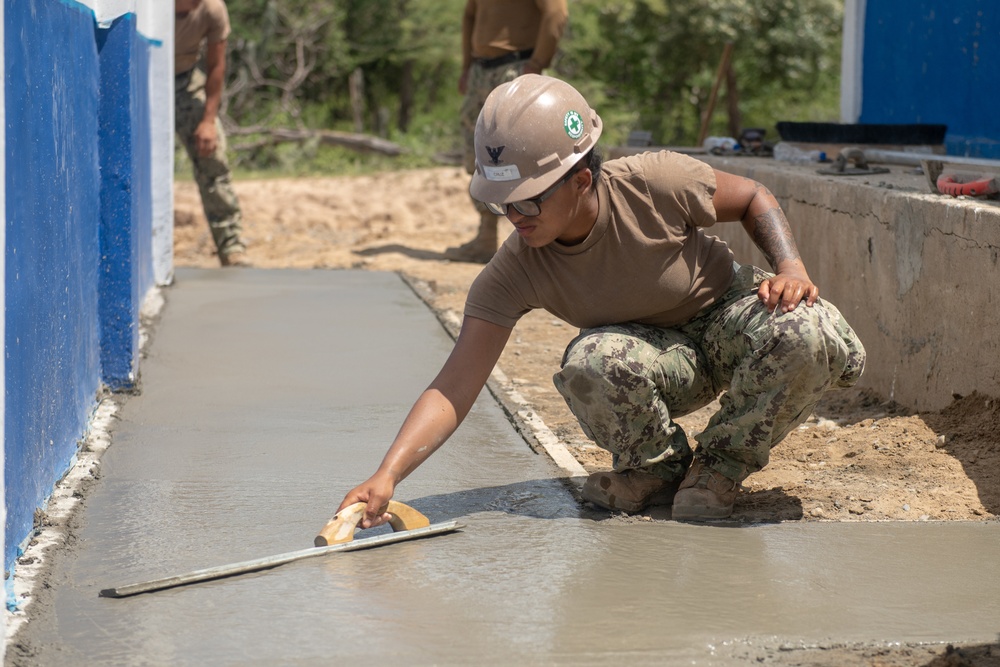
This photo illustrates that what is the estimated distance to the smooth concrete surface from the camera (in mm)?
2469

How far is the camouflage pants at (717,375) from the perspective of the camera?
10.4ft

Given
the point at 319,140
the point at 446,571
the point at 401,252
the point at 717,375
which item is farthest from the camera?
the point at 319,140

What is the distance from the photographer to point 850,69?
891 cm

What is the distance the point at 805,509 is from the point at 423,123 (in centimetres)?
1644

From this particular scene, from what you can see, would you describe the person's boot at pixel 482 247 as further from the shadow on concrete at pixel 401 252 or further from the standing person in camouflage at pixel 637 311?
the standing person in camouflage at pixel 637 311

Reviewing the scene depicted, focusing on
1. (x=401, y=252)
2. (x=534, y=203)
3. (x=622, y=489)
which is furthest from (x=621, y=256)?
(x=401, y=252)

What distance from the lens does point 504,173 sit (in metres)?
3.02

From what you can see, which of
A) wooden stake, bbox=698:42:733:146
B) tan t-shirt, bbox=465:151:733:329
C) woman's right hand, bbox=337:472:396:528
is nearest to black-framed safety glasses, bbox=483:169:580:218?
tan t-shirt, bbox=465:151:733:329

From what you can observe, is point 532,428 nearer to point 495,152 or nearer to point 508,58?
point 495,152

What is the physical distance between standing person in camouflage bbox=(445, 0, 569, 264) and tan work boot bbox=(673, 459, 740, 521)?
5272 mm

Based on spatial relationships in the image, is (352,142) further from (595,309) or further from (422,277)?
(595,309)

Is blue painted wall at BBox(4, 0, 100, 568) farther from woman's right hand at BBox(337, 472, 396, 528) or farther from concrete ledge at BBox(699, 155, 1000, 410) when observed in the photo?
concrete ledge at BBox(699, 155, 1000, 410)

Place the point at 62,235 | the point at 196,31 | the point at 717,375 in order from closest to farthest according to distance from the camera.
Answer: the point at 717,375 < the point at 62,235 < the point at 196,31

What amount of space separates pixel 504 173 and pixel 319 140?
1333 cm
